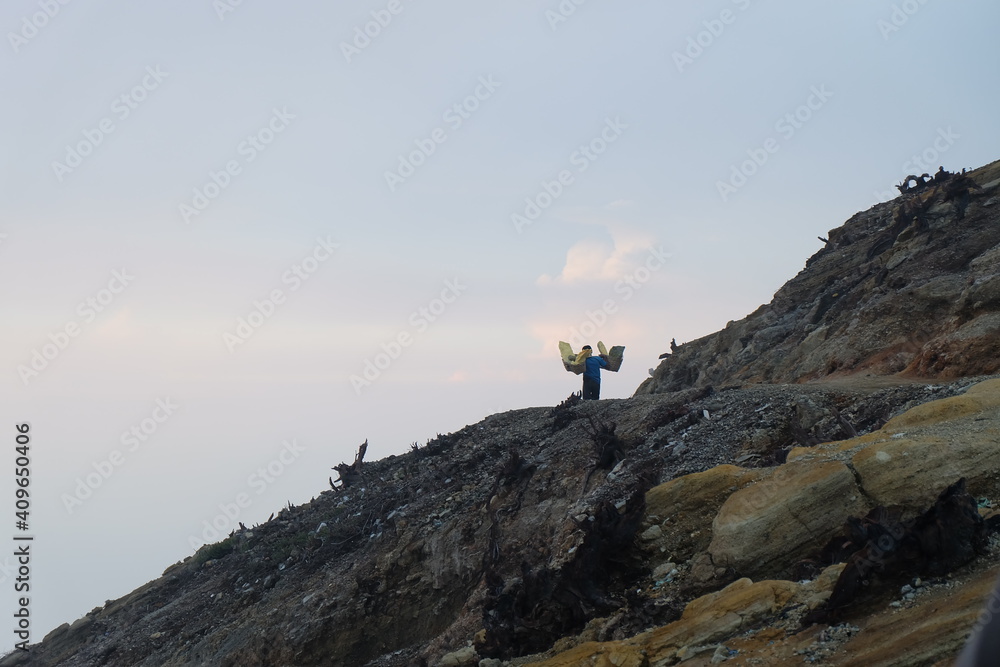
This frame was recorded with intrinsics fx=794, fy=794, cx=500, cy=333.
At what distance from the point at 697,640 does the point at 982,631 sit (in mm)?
5903

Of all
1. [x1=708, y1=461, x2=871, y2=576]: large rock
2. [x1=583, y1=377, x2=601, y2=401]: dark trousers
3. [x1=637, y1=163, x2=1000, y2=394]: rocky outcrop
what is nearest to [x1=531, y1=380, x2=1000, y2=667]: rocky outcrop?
[x1=708, y1=461, x2=871, y2=576]: large rock

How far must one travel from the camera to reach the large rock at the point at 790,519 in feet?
25.9

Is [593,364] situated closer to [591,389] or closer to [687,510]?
[591,389]

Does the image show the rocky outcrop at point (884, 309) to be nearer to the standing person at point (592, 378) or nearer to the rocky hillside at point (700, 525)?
the rocky hillside at point (700, 525)

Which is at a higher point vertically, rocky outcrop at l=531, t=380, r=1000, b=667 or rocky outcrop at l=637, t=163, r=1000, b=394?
rocky outcrop at l=637, t=163, r=1000, b=394

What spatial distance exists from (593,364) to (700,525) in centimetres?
1080

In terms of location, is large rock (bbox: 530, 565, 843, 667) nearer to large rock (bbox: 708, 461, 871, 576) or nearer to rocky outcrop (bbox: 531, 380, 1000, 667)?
rocky outcrop (bbox: 531, 380, 1000, 667)

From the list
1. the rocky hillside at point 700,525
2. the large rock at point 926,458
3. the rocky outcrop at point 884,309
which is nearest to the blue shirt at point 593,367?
the rocky hillside at point 700,525

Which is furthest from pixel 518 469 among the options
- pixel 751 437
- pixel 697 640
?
pixel 697 640

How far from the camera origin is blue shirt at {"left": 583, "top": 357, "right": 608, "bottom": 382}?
20.0 metres

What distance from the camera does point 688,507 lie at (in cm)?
959

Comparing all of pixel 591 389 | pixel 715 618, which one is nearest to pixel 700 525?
pixel 715 618

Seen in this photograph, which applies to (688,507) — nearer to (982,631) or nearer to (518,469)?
(518,469)

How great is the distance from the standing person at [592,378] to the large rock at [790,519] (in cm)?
1152
